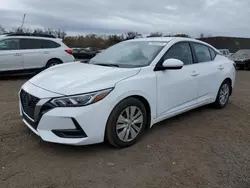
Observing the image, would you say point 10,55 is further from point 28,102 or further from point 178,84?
point 178,84

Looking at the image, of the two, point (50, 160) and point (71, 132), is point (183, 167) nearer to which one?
point (71, 132)

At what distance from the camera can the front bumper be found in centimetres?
297

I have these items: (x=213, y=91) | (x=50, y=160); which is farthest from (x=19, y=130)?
(x=213, y=91)

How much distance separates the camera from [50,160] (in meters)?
3.09

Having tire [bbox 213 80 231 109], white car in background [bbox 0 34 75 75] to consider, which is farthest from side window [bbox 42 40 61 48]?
tire [bbox 213 80 231 109]

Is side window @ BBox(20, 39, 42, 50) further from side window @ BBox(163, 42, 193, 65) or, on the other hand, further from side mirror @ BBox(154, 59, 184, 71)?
side mirror @ BBox(154, 59, 184, 71)

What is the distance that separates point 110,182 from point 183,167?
92 centimetres

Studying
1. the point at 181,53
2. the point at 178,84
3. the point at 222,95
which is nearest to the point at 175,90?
the point at 178,84

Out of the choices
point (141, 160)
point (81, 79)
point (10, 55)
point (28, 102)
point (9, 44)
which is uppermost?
point (9, 44)

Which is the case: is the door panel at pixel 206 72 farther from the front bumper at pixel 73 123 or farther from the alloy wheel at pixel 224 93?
the front bumper at pixel 73 123

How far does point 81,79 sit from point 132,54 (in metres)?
1.24

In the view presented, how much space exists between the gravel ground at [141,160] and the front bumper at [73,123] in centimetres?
28

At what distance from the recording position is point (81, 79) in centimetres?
326

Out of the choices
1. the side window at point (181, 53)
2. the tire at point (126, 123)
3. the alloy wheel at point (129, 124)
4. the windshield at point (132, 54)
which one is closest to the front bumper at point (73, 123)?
the tire at point (126, 123)
